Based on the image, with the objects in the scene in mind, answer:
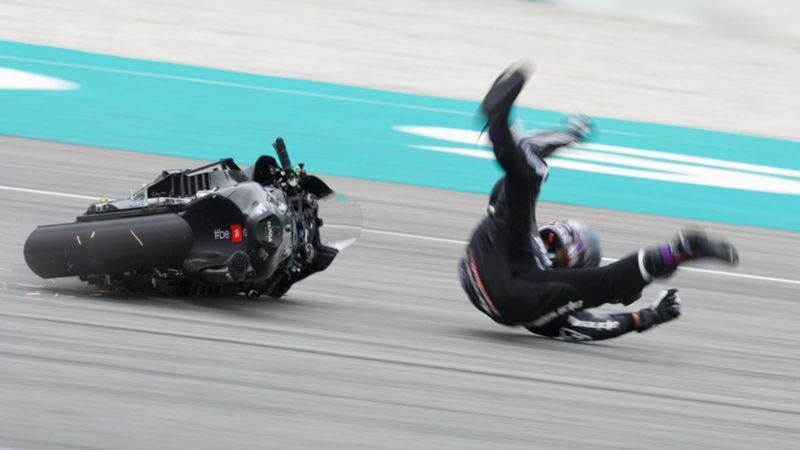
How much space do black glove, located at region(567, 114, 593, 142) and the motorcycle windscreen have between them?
1251mm

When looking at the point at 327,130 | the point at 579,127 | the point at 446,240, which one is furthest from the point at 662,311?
the point at 327,130

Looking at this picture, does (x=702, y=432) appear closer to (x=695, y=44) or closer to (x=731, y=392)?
(x=731, y=392)

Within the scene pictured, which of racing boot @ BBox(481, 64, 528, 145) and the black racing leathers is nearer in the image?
racing boot @ BBox(481, 64, 528, 145)

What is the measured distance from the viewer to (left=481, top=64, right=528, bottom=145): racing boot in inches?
239

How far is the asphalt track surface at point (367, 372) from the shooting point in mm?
5031

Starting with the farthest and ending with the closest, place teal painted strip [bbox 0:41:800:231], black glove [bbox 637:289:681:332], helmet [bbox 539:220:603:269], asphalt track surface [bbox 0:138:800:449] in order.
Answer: teal painted strip [bbox 0:41:800:231] → helmet [bbox 539:220:603:269] → black glove [bbox 637:289:681:332] → asphalt track surface [bbox 0:138:800:449]

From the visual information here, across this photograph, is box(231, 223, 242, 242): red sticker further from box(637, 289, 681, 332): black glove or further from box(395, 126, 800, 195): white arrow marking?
box(395, 126, 800, 195): white arrow marking

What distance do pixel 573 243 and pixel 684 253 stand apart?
2.59 feet

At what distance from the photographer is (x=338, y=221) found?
7.25 m

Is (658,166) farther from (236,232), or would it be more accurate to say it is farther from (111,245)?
(111,245)

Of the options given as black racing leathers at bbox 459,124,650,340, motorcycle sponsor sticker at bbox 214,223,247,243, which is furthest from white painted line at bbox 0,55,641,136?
motorcycle sponsor sticker at bbox 214,223,247,243

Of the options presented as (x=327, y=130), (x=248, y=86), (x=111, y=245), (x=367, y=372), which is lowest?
(x=367, y=372)

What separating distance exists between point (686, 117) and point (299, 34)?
549 centimetres

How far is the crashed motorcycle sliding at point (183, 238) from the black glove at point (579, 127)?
151 cm
